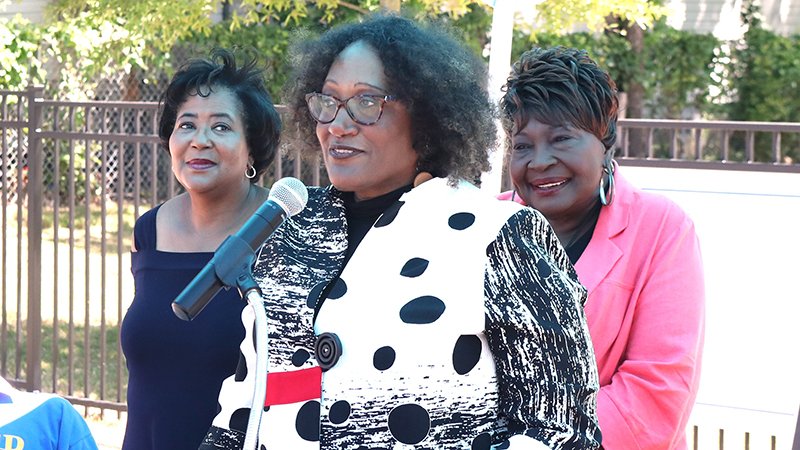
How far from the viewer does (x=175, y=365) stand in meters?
3.56

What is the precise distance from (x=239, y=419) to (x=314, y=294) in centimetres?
36

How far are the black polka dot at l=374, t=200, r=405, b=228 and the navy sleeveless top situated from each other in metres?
1.23

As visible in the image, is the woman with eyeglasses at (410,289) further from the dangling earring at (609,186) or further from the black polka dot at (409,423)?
the dangling earring at (609,186)

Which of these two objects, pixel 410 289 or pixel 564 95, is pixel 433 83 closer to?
pixel 410 289

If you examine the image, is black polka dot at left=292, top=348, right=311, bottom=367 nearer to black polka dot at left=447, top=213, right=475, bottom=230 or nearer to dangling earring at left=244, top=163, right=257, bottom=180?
black polka dot at left=447, top=213, right=475, bottom=230

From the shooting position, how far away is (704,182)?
4.34m

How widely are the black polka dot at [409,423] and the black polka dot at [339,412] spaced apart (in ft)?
0.32

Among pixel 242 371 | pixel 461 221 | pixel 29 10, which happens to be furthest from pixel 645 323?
pixel 29 10

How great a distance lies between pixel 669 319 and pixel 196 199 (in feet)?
5.90

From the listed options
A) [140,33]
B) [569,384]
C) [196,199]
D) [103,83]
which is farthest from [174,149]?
[103,83]

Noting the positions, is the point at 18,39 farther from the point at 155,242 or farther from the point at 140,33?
the point at 155,242

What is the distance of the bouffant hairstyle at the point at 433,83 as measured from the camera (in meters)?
2.50

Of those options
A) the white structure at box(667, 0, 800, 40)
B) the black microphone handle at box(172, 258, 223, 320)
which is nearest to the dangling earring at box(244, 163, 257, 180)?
the black microphone handle at box(172, 258, 223, 320)

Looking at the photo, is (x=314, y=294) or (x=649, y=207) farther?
(x=649, y=207)
